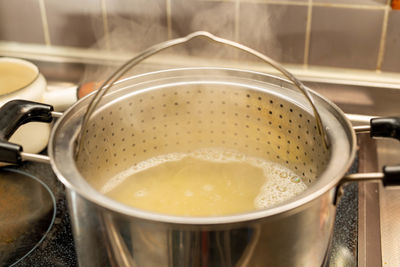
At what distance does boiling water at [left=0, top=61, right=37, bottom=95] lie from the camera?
1.03 metres

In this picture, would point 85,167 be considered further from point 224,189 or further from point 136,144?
point 224,189

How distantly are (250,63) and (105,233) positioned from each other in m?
0.69

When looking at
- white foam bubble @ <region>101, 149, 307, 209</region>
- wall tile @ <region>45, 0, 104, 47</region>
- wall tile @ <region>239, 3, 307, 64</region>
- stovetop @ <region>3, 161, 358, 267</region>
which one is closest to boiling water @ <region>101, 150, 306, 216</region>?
white foam bubble @ <region>101, 149, 307, 209</region>

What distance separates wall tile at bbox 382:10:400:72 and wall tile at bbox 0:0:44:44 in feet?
2.63

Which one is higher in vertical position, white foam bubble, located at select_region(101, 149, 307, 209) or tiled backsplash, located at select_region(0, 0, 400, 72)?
tiled backsplash, located at select_region(0, 0, 400, 72)

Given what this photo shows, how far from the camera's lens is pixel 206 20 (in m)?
1.09

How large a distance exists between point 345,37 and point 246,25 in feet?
0.69

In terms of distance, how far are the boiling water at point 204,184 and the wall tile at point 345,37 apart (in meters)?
0.36

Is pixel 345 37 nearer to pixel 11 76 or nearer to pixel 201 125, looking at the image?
pixel 201 125

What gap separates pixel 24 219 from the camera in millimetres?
858

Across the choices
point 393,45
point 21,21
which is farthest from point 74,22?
point 393,45

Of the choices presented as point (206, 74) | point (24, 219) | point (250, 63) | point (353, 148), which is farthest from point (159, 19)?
point (353, 148)

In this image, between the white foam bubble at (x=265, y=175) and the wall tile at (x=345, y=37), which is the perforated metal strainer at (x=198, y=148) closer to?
the white foam bubble at (x=265, y=175)

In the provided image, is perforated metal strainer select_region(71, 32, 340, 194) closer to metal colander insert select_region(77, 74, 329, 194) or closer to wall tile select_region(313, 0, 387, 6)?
metal colander insert select_region(77, 74, 329, 194)
